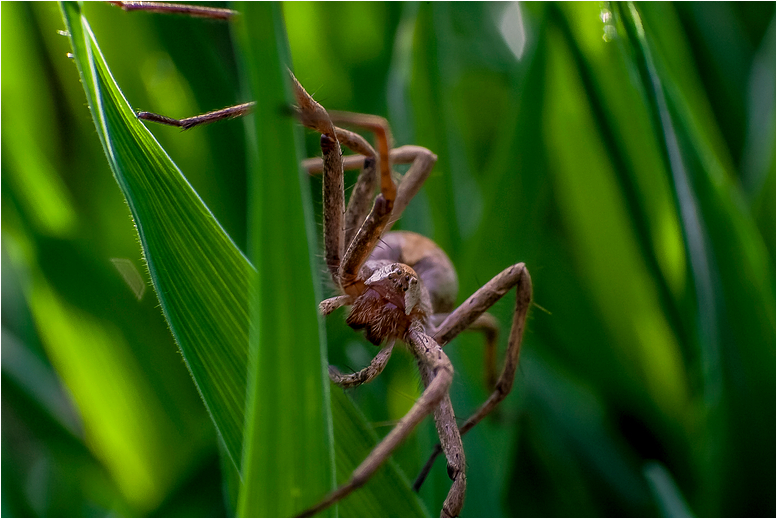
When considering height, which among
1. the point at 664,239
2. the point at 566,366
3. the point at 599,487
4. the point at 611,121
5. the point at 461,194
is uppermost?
the point at 611,121

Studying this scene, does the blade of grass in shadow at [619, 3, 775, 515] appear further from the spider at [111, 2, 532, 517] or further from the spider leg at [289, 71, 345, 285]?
the spider leg at [289, 71, 345, 285]

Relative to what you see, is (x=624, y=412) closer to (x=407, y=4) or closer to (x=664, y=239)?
(x=664, y=239)

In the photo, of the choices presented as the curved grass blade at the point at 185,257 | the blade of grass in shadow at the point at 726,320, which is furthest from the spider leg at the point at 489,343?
the curved grass blade at the point at 185,257

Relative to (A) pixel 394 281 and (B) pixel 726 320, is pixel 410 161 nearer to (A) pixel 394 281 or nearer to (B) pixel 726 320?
(A) pixel 394 281

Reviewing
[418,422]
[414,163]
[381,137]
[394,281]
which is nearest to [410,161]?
[414,163]

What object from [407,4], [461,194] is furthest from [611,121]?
[407,4]
